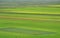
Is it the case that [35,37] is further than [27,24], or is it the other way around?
[27,24]

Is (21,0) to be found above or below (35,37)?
above

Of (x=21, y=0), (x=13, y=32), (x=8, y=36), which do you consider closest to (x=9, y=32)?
(x=13, y=32)

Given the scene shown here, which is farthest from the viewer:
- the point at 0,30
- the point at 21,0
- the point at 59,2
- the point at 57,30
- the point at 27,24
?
the point at 21,0

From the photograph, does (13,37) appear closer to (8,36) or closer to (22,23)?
(8,36)

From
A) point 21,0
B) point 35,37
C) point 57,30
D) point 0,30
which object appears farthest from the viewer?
point 21,0

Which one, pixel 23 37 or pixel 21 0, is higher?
pixel 21 0

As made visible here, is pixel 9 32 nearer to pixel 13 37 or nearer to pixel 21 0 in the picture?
pixel 13 37

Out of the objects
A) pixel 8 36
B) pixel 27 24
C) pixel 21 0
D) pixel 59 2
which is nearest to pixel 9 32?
pixel 8 36

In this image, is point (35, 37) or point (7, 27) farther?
point (7, 27)

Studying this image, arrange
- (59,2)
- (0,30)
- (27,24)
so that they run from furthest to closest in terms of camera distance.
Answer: (59,2) → (27,24) → (0,30)
